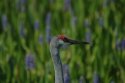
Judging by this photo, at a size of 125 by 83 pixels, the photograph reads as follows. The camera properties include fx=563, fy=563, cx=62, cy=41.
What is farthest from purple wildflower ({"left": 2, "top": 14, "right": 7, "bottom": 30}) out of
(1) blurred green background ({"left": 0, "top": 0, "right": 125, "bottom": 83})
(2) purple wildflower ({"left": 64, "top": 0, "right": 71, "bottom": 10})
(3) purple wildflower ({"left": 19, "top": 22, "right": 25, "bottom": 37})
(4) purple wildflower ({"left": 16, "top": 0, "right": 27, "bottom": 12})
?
(2) purple wildflower ({"left": 64, "top": 0, "right": 71, "bottom": 10})

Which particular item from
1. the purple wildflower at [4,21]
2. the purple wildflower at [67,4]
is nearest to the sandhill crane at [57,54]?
the purple wildflower at [4,21]

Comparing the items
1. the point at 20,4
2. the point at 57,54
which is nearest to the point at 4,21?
the point at 20,4

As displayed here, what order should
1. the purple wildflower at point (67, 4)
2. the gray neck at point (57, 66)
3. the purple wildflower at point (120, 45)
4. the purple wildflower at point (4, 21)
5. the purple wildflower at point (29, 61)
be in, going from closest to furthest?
the gray neck at point (57, 66)
the purple wildflower at point (29, 61)
the purple wildflower at point (120, 45)
the purple wildflower at point (4, 21)
the purple wildflower at point (67, 4)

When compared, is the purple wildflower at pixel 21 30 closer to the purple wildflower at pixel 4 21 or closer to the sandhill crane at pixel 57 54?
the purple wildflower at pixel 4 21

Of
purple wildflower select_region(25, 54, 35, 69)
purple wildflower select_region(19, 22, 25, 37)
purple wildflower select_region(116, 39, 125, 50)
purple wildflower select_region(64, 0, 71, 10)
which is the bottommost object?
purple wildflower select_region(25, 54, 35, 69)

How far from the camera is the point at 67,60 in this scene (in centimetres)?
455

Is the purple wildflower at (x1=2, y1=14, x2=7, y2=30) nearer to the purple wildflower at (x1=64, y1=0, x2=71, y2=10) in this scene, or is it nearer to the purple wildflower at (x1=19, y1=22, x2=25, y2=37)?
the purple wildflower at (x1=19, y1=22, x2=25, y2=37)

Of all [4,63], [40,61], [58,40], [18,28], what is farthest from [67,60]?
[58,40]

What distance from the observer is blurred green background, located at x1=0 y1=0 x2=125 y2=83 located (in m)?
4.37

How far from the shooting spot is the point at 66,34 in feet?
16.5

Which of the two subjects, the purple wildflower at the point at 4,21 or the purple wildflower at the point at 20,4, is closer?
the purple wildflower at the point at 4,21

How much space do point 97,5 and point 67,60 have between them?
4.12 feet

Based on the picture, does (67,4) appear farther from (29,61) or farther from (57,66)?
(57,66)

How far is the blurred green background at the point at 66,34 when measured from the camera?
4.37m
